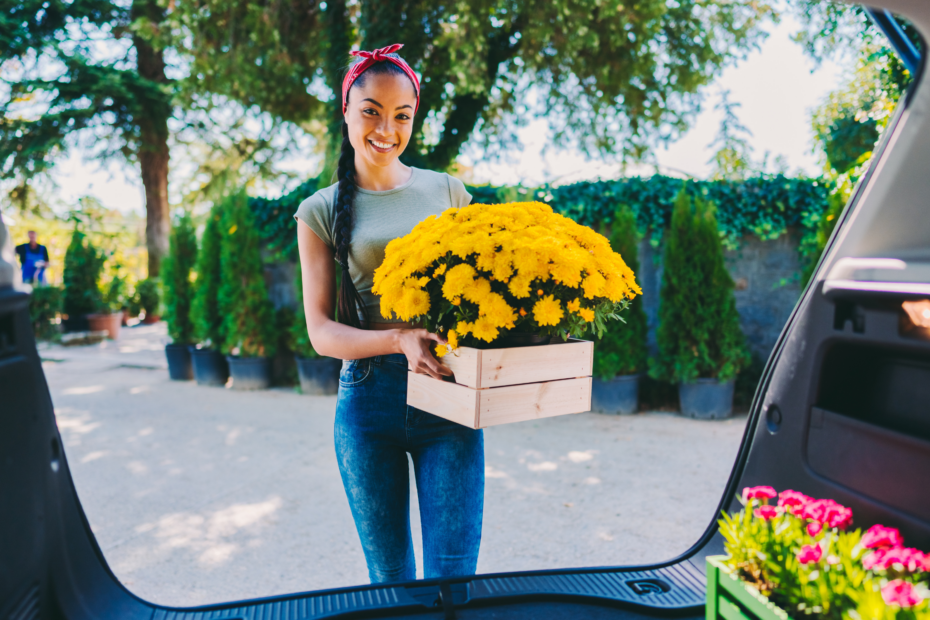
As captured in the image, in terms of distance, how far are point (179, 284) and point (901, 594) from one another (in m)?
8.28

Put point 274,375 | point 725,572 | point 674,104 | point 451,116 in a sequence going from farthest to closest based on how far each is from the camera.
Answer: point 674,104, point 451,116, point 274,375, point 725,572

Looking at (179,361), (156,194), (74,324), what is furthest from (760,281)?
(156,194)

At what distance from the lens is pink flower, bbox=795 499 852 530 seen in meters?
1.02

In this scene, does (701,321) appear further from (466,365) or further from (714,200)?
(466,365)

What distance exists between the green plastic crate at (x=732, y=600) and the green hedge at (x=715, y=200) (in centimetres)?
480

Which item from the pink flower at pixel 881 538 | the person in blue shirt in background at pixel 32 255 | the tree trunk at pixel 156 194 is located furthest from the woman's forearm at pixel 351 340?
the tree trunk at pixel 156 194

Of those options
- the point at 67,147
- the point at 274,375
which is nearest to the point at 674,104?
the point at 274,375

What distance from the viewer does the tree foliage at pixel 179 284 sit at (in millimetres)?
7691

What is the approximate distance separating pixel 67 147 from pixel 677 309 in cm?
1362

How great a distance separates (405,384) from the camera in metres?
1.53

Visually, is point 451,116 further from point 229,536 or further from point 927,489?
point 927,489

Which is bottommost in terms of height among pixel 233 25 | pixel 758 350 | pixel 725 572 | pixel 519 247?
pixel 758 350

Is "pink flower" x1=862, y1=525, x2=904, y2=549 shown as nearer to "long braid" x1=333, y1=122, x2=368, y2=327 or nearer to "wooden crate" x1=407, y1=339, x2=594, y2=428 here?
"wooden crate" x1=407, y1=339, x2=594, y2=428

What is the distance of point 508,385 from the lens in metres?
1.26
